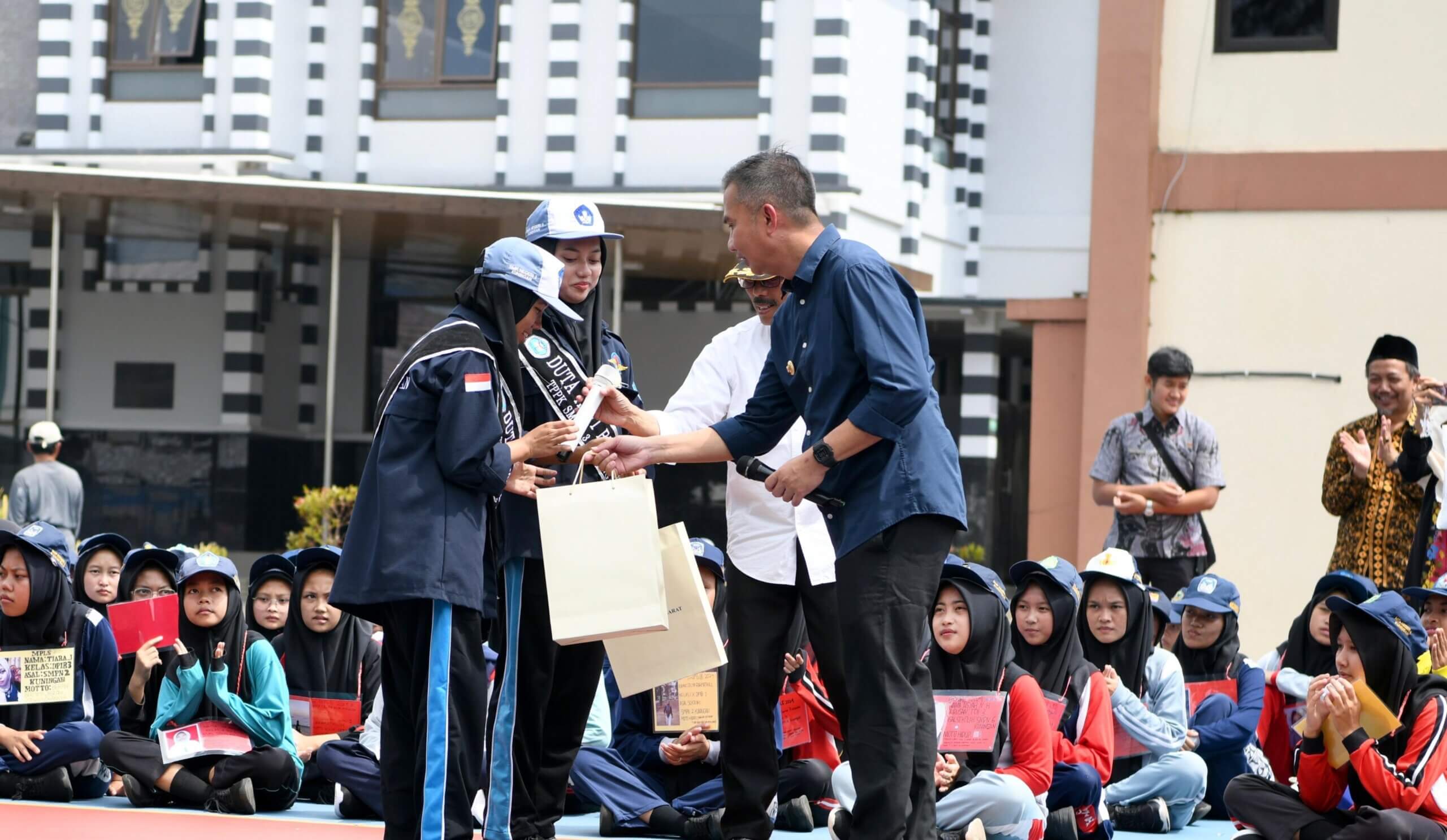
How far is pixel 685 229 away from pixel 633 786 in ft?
26.9

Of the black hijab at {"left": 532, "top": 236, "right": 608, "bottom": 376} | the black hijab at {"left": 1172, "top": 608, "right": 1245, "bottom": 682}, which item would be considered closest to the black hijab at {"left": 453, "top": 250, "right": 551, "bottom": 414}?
the black hijab at {"left": 532, "top": 236, "right": 608, "bottom": 376}

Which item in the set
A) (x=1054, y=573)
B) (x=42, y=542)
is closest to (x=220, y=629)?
(x=42, y=542)

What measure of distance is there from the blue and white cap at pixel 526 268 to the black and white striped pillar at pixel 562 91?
1217cm

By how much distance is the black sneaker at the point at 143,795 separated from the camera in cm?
733

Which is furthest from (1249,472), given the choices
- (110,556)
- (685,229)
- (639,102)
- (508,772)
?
(508,772)

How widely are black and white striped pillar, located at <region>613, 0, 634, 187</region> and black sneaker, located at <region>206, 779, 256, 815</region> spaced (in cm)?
1067

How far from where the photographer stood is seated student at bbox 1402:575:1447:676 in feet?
23.2

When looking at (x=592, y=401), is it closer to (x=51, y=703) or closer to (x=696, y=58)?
(x=51, y=703)

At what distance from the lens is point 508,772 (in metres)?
5.39

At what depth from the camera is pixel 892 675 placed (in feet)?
15.3

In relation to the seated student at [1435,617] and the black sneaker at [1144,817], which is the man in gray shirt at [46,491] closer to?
the black sneaker at [1144,817]

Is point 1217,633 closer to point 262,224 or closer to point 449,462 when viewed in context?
point 449,462

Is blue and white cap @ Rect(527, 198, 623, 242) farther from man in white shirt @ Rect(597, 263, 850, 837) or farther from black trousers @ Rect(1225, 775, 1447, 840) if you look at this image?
black trousers @ Rect(1225, 775, 1447, 840)

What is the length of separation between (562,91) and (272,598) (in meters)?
10.1
